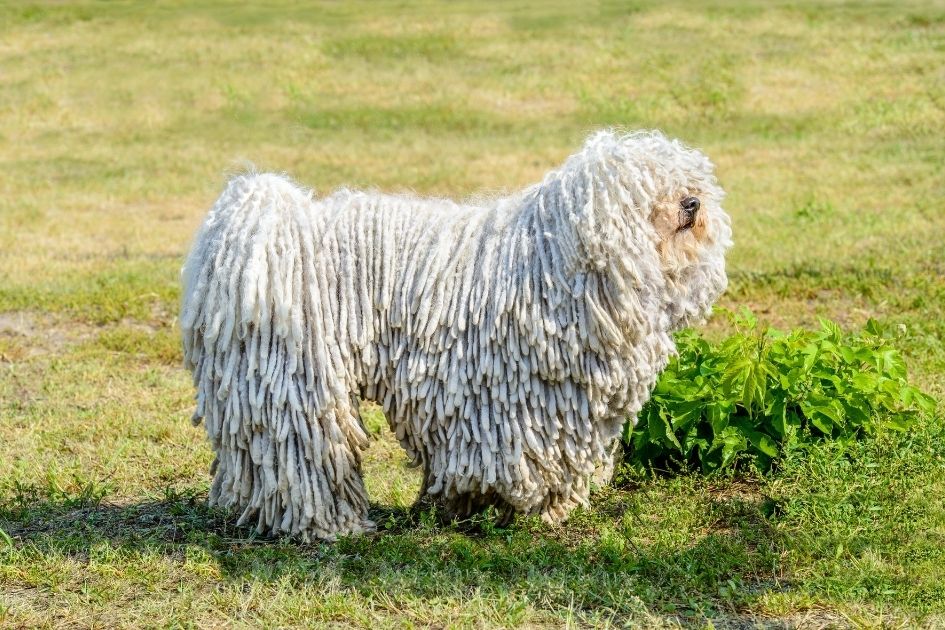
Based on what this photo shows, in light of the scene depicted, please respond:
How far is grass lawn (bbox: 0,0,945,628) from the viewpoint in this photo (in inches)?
175

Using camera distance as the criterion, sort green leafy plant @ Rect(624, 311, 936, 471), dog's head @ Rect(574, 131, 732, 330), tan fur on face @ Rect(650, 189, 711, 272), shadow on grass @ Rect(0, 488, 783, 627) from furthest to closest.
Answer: green leafy plant @ Rect(624, 311, 936, 471) < tan fur on face @ Rect(650, 189, 711, 272) < dog's head @ Rect(574, 131, 732, 330) < shadow on grass @ Rect(0, 488, 783, 627)

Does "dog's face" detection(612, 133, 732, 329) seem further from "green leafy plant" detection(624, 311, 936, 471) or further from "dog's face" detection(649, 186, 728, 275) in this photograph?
"green leafy plant" detection(624, 311, 936, 471)

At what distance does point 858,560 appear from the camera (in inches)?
179

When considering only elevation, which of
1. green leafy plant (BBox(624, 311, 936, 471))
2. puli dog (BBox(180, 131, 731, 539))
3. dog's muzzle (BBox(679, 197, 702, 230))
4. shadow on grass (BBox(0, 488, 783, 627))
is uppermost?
dog's muzzle (BBox(679, 197, 702, 230))

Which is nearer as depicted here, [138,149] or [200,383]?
[200,383]

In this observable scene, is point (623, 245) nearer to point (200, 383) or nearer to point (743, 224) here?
point (200, 383)

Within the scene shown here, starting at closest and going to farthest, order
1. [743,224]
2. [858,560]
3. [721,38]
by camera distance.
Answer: [858,560]
[743,224]
[721,38]

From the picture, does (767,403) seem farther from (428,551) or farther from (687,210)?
(428,551)

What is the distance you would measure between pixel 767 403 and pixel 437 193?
26.0 ft

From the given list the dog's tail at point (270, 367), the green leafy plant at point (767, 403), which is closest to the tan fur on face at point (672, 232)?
the green leafy plant at point (767, 403)

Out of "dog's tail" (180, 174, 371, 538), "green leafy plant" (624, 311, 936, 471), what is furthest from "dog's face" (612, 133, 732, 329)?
"dog's tail" (180, 174, 371, 538)

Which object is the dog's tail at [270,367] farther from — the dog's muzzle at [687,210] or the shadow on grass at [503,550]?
the dog's muzzle at [687,210]

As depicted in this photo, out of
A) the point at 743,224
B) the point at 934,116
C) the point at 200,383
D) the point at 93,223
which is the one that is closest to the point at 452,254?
the point at 200,383

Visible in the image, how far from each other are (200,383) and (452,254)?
1.10 meters
